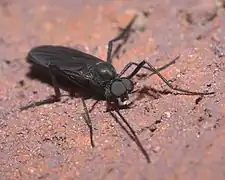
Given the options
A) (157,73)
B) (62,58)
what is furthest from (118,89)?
(62,58)

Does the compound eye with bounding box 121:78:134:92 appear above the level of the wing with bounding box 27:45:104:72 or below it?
above

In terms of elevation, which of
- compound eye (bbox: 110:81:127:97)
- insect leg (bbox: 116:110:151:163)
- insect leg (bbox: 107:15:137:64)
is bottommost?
insect leg (bbox: 116:110:151:163)

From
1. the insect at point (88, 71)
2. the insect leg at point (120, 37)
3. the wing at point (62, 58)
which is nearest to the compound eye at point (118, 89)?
the insect at point (88, 71)

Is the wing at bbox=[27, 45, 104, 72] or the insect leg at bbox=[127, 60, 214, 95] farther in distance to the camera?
the wing at bbox=[27, 45, 104, 72]

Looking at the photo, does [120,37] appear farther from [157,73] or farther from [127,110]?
Result: [127,110]

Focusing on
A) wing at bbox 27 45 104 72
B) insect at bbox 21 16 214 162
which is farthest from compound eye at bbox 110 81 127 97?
wing at bbox 27 45 104 72

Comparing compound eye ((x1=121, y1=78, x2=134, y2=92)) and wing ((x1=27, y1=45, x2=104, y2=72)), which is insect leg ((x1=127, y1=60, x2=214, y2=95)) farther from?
wing ((x1=27, y1=45, x2=104, y2=72))

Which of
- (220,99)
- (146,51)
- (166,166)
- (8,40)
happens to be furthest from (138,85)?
(8,40)
